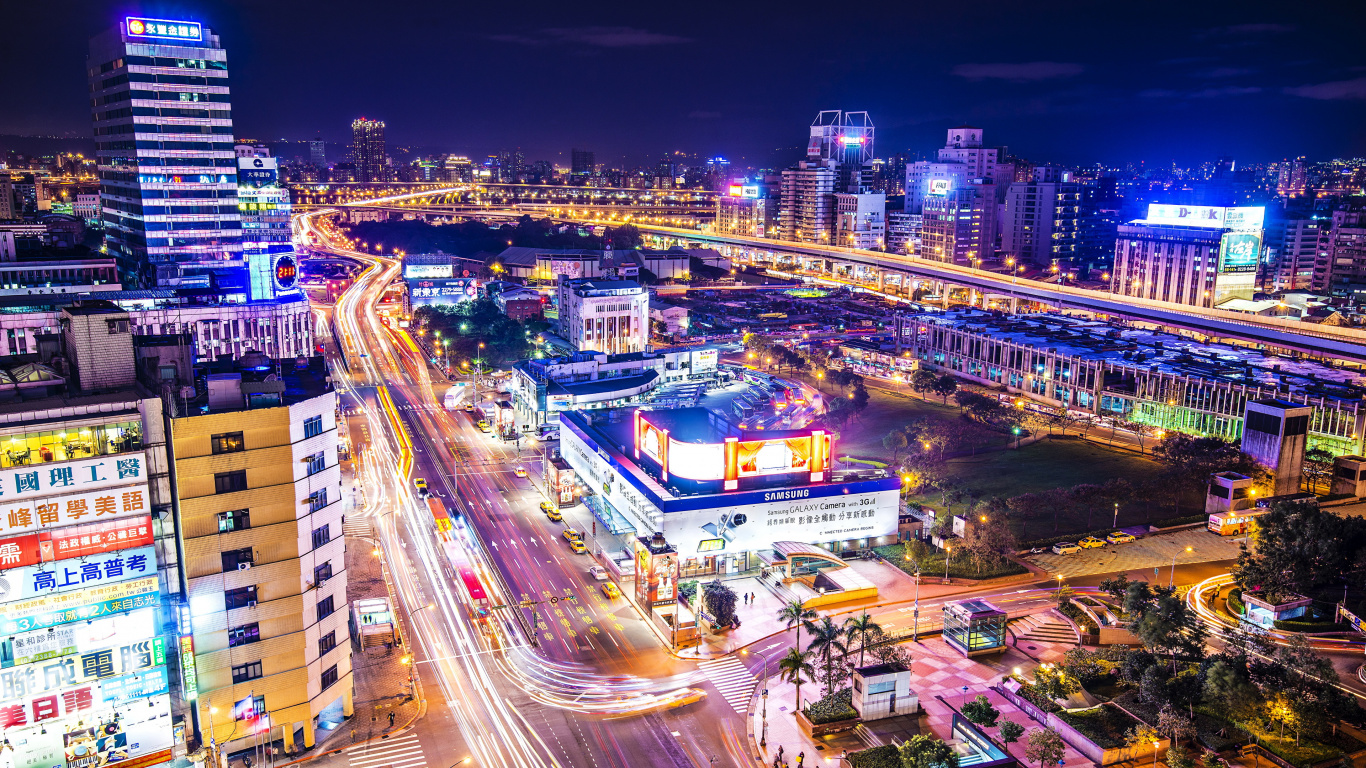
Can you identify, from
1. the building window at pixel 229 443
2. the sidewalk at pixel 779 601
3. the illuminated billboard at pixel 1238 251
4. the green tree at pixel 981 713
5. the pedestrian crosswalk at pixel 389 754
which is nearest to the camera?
the building window at pixel 229 443

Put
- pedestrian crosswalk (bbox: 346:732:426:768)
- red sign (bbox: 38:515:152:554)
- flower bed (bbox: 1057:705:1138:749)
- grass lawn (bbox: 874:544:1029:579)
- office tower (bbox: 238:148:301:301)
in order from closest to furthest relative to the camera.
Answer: red sign (bbox: 38:515:152:554)
pedestrian crosswalk (bbox: 346:732:426:768)
flower bed (bbox: 1057:705:1138:749)
grass lawn (bbox: 874:544:1029:579)
office tower (bbox: 238:148:301:301)

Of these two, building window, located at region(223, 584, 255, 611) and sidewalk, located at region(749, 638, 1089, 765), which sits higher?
building window, located at region(223, 584, 255, 611)

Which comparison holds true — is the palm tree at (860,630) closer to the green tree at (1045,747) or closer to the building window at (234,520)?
the green tree at (1045,747)

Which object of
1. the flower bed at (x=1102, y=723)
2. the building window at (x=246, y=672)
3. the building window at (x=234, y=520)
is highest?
the building window at (x=234, y=520)

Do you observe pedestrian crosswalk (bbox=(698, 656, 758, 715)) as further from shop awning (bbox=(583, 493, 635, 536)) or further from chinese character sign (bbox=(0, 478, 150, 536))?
chinese character sign (bbox=(0, 478, 150, 536))

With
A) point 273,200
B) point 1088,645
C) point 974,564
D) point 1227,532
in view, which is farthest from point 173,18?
point 1227,532

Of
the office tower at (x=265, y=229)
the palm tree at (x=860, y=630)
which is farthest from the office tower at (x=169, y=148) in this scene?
the palm tree at (x=860, y=630)

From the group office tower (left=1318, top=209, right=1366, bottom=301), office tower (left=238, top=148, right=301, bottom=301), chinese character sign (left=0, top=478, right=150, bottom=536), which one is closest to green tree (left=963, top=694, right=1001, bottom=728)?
chinese character sign (left=0, top=478, right=150, bottom=536)
